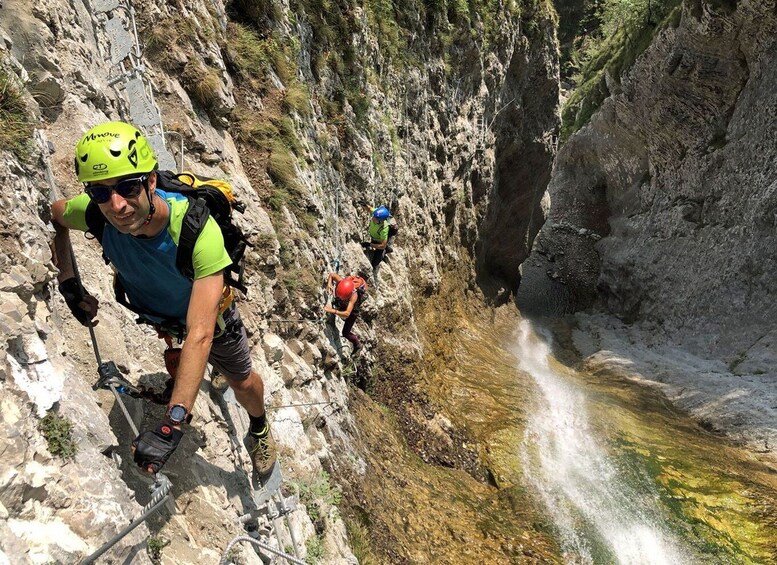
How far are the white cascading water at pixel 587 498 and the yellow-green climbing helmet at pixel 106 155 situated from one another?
1038 centimetres

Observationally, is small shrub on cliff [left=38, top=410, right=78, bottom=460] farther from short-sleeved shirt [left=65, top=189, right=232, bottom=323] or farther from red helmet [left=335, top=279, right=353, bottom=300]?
red helmet [left=335, top=279, right=353, bottom=300]

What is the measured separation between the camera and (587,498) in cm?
1153

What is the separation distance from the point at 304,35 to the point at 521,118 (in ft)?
55.2

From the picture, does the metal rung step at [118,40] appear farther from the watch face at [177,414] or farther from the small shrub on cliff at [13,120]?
the watch face at [177,414]

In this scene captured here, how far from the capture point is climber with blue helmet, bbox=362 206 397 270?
11180 millimetres

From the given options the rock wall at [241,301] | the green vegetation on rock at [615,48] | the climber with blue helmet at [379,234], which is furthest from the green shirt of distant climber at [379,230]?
the green vegetation on rock at [615,48]

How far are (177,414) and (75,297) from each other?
1.35m

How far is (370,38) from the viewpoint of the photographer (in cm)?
1298

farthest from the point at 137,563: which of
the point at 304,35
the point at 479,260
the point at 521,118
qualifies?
the point at 521,118

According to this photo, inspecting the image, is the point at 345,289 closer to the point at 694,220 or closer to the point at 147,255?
the point at 147,255

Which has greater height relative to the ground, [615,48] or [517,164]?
[615,48]

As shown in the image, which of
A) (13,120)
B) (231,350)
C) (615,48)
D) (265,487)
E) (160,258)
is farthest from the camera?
(615,48)

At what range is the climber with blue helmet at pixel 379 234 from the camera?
11.2 meters


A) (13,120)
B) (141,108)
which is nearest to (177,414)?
(13,120)
